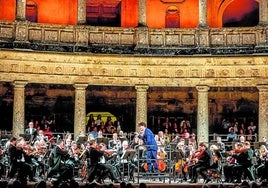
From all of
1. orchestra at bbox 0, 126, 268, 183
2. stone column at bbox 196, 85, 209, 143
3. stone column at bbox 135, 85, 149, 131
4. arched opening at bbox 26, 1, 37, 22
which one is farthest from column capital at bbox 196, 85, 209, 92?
arched opening at bbox 26, 1, 37, 22

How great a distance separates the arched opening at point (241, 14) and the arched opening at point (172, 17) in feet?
8.06

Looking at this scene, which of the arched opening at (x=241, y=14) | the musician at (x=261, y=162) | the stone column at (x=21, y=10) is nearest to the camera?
the musician at (x=261, y=162)

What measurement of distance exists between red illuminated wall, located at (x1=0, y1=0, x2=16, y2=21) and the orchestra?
375 inches

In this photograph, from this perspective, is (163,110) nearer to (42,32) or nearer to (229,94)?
(229,94)

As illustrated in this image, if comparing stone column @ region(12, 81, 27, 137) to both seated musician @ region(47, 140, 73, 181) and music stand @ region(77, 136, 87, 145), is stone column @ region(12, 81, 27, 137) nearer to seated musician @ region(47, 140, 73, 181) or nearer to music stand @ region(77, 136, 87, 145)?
music stand @ region(77, 136, 87, 145)

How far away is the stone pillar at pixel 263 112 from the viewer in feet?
89.7

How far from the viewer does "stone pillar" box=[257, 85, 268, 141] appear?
2735 cm

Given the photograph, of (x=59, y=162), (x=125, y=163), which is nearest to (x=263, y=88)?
(x=125, y=163)

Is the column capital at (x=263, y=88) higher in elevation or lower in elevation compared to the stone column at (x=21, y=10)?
lower

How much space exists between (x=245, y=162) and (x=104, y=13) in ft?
47.4

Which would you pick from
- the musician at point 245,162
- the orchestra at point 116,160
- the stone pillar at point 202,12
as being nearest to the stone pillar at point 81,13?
the stone pillar at point 202,12

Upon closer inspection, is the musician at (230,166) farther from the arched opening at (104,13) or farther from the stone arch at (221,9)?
the arched opening at (104,13)

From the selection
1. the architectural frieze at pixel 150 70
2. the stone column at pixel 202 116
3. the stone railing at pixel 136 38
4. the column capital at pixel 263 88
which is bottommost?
the stone column at pixel 202 116

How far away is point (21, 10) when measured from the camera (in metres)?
27.6
